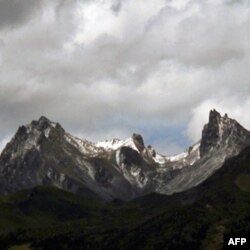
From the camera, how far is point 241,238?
9388 centimetres
